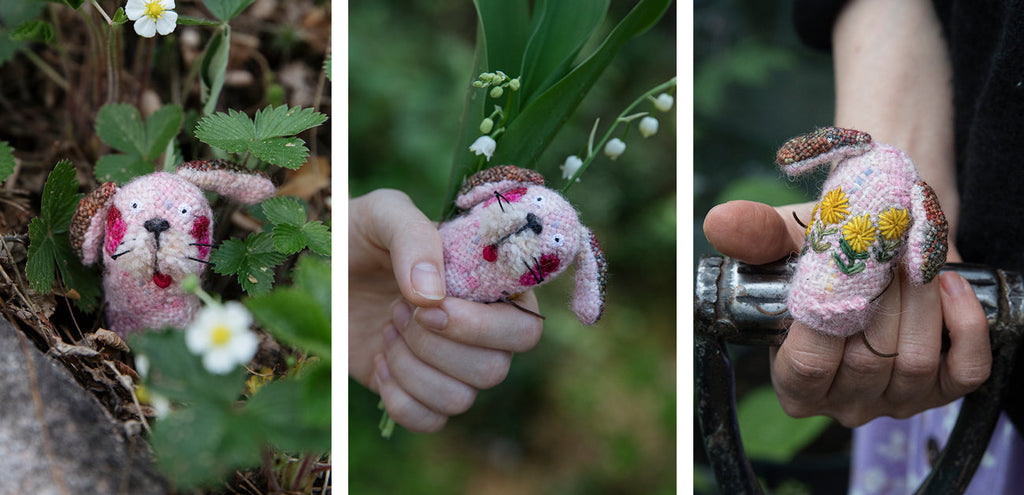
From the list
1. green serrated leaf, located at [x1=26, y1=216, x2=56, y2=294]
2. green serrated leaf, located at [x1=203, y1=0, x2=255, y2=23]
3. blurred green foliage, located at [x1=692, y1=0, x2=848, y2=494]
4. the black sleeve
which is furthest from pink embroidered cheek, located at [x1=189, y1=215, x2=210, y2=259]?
blurred green foliage, located at [x1=692, y1=0, x2=848, y2=494]

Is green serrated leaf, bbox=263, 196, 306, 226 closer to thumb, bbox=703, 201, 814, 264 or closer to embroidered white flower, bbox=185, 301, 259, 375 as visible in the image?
embroidered white flower, bbox=185, 301, 259, 375

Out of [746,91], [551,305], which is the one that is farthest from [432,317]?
[746,91]

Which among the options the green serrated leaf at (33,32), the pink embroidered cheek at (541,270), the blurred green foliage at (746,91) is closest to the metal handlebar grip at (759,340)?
the pink embroidered cheek at (541,270)

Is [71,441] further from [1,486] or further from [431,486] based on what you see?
[431,486]

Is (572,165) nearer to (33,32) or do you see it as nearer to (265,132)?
(265,132)

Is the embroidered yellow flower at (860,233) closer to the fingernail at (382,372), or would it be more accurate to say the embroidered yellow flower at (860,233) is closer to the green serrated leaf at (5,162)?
the fingernail at (382,372)

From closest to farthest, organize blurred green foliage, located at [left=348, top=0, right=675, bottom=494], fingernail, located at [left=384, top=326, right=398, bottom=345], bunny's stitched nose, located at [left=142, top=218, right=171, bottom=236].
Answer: bunny's stitched nose, located at [left=142, top=218, right=171, bottom=236] → fingernail, located at [left=384, top=326, right=398, bottom=345] → blurred green foliage, located at [left=348, top=0, right=675, bottom=494]

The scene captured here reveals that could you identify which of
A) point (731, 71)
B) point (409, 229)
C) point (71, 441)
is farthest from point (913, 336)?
point (731, 71)
